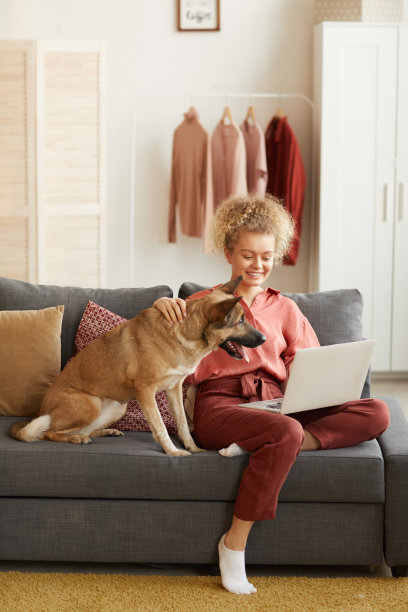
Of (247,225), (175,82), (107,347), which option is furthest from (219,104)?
(107,347)

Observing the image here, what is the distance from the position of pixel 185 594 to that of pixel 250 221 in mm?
1205

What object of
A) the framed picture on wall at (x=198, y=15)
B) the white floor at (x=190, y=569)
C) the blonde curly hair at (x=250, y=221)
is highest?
the framed picture on wall at (x=198, y=15)

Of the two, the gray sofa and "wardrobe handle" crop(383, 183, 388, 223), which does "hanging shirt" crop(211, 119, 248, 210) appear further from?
the gray sofa

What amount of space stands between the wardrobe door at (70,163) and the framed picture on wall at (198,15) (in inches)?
32.2

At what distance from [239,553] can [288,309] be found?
0.84 meters

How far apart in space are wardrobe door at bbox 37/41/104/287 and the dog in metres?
2.36

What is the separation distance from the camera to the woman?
7.54ft

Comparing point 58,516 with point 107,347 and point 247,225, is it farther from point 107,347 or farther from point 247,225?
point 247,225

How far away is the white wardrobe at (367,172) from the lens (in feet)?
16.3

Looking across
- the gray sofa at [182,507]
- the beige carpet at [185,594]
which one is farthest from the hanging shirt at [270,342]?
the beige carpet at [185,594]

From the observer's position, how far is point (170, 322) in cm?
249

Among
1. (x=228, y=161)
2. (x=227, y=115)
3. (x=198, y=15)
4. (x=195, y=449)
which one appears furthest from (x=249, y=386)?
(x=198, y=15)

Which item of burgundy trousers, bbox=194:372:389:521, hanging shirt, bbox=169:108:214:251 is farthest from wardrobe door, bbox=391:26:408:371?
burgundy trousers, bbox=194:372:389:521

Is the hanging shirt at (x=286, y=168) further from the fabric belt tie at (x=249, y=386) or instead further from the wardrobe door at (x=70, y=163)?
the fabric belt tie at (x=249, y=386)
